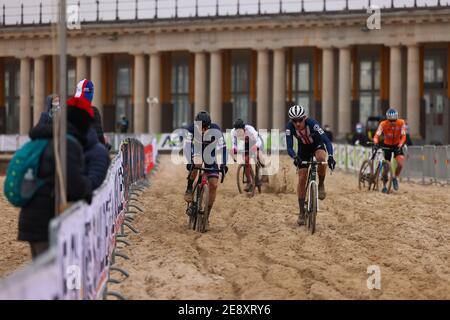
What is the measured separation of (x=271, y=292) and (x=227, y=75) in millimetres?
56255

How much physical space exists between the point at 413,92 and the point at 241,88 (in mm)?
14831

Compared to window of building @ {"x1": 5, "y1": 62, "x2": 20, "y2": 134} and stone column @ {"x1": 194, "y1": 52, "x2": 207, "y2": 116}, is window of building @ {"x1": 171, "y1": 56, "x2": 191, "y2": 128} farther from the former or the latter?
window of building @ {"x1": 5, "y1": 62, "x2": 20, "y2": 134}

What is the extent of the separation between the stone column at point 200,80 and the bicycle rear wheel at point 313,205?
49.3 meters

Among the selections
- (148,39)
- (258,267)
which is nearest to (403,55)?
(148,39)

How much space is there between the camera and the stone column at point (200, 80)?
62250mm

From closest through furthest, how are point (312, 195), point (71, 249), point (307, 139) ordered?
point (71, 249) < point (312, 195) < point (307, 139)

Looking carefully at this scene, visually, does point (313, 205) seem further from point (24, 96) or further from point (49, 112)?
point (24, 96)

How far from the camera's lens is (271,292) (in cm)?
897

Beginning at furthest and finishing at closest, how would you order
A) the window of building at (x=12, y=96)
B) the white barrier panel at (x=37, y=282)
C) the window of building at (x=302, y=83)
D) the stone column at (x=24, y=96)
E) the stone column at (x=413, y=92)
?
the window of building at (x=12, y=96)
the stone column at (x=24, y=96)
the window of building at (x=302, y=83)
the stone column at (x=413, y=92)
the white barrier panel at (x=37, y=282)

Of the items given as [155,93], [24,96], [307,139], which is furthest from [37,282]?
[24,96]

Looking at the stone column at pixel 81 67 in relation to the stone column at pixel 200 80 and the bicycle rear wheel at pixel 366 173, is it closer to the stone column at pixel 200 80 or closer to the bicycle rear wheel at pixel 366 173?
the stone column at pixel 200 80

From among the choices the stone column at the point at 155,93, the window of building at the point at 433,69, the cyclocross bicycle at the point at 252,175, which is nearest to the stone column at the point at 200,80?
the stone column at the point at 155,93

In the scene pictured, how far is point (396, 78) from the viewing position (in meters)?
57.5
